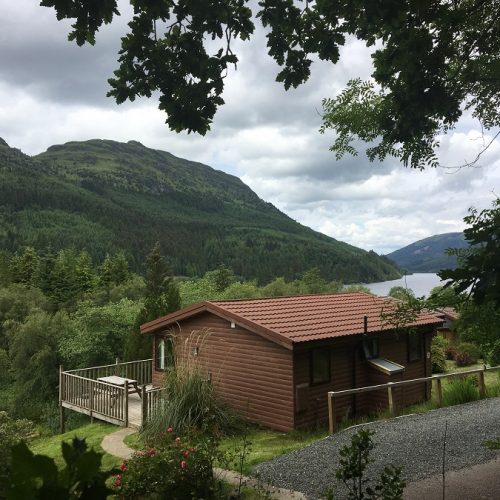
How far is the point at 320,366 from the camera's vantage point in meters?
14.1

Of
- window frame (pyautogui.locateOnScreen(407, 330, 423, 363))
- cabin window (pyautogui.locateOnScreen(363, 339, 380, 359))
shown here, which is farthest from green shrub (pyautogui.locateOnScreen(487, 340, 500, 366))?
window frame (pyautogui.locateOnScreen(407, 330, 423, 363))

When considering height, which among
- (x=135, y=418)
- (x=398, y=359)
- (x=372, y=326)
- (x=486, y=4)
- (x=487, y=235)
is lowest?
(x=135, y=418)

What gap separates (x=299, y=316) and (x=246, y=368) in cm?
229

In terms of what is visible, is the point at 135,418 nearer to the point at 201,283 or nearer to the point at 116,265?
the point at 201,283

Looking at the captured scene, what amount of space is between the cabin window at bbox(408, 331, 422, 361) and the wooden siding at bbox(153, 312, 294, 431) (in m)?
5.93

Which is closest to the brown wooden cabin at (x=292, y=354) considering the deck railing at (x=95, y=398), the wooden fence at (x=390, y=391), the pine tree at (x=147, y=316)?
the wooden fence at (x=390, y=391)

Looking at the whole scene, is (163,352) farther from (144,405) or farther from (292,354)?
(292,354)

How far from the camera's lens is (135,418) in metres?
14.3

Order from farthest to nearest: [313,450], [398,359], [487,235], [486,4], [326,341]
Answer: [398,359]
[326,341]
[313,450]
[486,4]
[487,235]

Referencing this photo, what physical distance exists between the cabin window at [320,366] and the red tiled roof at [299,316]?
59cm

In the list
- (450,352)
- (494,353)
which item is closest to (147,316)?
(450,352)

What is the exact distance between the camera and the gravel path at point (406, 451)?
28.5 feet

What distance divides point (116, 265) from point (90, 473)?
6141cm

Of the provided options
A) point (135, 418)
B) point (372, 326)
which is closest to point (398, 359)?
point (372, 326)
